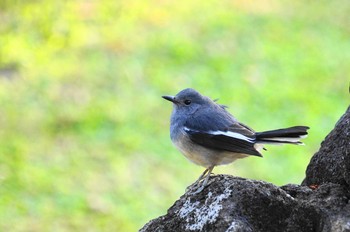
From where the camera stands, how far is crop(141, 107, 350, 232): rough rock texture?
3047 mm

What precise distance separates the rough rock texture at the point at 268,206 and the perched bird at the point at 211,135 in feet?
1.84

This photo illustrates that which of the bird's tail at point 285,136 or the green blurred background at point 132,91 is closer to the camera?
the bird's tail at point 285,136

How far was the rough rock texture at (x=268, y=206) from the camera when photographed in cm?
305

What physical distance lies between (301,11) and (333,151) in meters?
11.8

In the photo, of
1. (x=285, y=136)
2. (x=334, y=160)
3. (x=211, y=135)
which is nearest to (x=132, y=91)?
(x=211, y=135)

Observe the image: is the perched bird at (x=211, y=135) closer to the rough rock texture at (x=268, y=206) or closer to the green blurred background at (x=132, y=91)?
the rough rock texture at (x=268, y=206)

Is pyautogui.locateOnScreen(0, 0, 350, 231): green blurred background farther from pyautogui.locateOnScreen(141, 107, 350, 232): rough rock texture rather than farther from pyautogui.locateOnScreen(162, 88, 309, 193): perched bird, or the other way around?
pyautogui.locateOnScreen(141, 107, 350, 232): rough rock texture

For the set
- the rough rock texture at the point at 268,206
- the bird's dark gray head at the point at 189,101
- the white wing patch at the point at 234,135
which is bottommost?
the rough rock texture at the point at 268,206

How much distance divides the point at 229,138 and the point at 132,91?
20.3 feet

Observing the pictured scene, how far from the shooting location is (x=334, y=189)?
322cm

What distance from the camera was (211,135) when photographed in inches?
170

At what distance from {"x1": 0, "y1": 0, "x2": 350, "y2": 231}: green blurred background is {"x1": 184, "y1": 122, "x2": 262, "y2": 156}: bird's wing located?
3329 millimetres

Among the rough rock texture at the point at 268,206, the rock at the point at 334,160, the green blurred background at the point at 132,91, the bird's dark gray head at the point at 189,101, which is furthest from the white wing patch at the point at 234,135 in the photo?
the green blurred background at the point at 132,91

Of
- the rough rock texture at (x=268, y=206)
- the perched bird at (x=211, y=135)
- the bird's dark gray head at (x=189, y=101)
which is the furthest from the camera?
the bird's dark gray head at (x=189, y=101)
